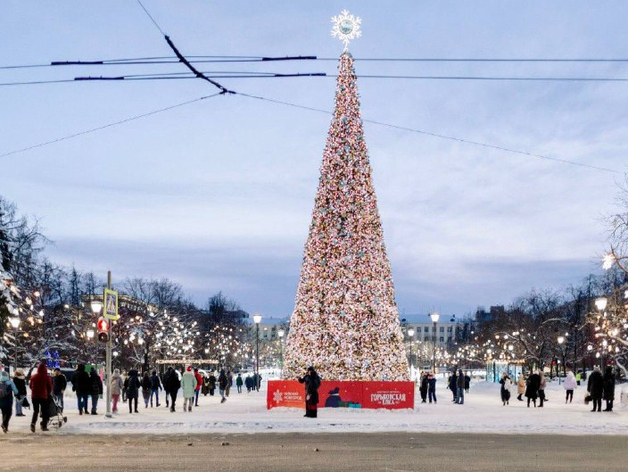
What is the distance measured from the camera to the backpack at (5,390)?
21.0m

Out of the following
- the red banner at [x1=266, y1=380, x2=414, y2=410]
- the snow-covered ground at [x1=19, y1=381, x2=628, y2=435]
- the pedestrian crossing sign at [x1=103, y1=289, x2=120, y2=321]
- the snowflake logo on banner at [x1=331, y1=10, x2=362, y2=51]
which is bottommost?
the snow-covered ground at [x1=19, y1=381, x2=628, y2=435]

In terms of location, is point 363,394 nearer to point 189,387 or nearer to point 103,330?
point 189,387

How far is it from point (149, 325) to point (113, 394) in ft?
171

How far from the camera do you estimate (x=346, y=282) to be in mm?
32281

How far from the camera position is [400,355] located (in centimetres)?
3300

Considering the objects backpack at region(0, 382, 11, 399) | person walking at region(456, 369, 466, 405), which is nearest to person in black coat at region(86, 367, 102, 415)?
backpack at region(0, 382, 11, 399)

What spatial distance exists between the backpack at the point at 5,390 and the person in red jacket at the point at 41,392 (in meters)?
0.53

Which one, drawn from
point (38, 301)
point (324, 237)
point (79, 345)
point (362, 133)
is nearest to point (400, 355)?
point (324, 237)

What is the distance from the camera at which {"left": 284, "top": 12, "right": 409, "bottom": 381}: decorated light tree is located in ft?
106

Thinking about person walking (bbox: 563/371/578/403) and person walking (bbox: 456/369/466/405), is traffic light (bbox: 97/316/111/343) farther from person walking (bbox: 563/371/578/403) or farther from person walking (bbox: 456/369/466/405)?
person walking (bbox: 563/371/578/403)

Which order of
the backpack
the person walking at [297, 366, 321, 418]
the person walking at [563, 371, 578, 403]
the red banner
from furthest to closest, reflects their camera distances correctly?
the person walking at [563, 371, 578, 403], the red banner, the person walking at [297, 366, 321, 418], the backpack

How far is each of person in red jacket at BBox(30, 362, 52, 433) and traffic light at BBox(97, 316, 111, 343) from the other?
4402 mm

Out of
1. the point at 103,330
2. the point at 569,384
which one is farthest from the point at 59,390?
the point at 569,384

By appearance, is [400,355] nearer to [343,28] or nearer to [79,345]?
[343,28]
